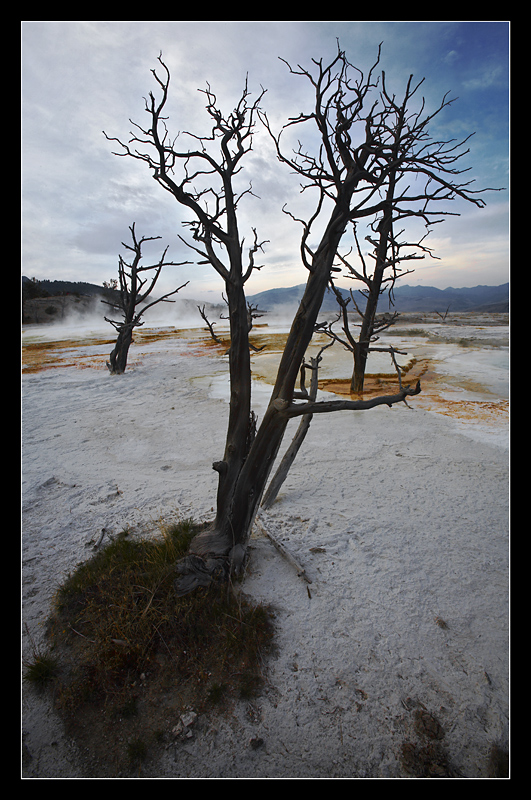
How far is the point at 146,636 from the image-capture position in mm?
2703

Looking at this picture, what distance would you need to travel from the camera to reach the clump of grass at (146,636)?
250 centimetres

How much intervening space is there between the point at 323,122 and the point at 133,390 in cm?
978

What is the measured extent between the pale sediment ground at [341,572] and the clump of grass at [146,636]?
189 millimetres

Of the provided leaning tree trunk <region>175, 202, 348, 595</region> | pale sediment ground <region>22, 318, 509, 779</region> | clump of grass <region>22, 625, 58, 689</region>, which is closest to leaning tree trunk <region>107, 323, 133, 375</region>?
pale sediment ground <region>22, 318, 509, 779</region>

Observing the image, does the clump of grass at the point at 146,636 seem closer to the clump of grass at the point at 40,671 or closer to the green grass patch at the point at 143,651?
the green grass patch at the point at 143,651

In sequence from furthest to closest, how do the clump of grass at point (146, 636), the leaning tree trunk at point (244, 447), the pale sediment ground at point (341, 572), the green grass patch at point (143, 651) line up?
the leaning tree trunk at point (244, 447), the clump of grass at point (146, 636), the green grass patch at point (143, 651), the pale sediment ground at point (341, 572)

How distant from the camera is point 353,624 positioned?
2971 mm

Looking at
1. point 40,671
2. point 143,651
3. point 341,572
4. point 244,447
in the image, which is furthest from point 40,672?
point 341,572

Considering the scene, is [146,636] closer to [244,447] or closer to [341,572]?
[244,447]

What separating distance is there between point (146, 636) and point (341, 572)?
1.84 metres

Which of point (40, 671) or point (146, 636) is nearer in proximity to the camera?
point (40, 671)

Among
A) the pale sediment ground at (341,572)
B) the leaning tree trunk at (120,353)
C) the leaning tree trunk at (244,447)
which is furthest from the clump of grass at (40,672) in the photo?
the leaning tree trunk at (120,353)

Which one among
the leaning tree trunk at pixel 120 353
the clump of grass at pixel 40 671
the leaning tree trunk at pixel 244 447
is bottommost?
the clump of grass at pixel 40 671

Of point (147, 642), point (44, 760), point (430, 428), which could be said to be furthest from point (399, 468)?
point (44, 760)
